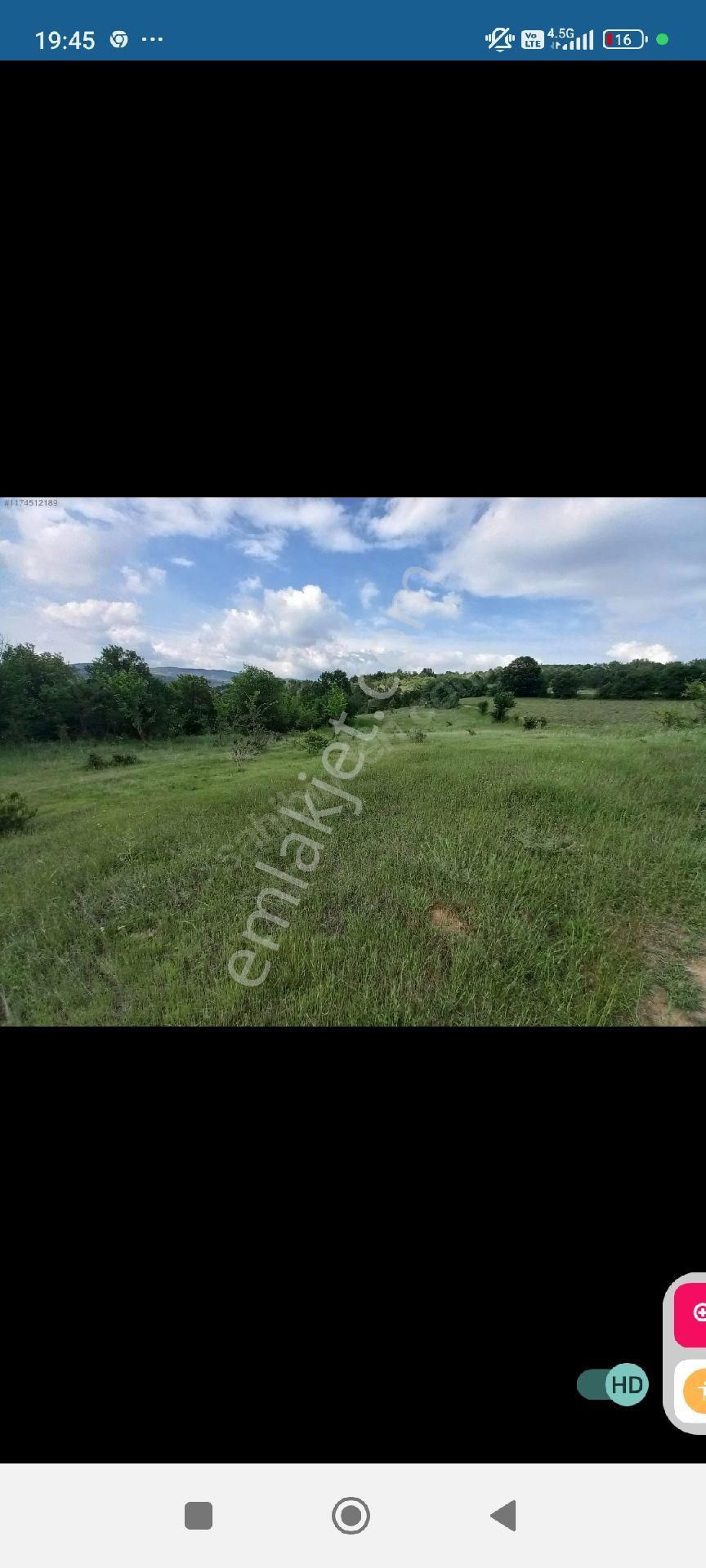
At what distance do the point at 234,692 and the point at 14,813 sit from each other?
1070 mm

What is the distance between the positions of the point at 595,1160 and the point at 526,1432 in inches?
26.9

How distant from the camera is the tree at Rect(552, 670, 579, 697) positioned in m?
1.89

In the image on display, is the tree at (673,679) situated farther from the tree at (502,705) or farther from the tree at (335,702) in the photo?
the tree at (335,702)

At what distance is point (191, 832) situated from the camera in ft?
5.93

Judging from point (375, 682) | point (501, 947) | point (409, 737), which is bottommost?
point (501, 947)

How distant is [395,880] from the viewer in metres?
1.72

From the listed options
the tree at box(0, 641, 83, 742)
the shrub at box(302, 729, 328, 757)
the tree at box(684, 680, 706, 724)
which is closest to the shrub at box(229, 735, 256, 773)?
the shrub at box(302, 729, 328, 757)

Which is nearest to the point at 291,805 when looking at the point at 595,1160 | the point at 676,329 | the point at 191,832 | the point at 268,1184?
the point at 191,832

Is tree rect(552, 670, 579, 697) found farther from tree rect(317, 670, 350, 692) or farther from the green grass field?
tree rect(317, 670, 350, 692)

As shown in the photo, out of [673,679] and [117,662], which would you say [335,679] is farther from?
[673,679]

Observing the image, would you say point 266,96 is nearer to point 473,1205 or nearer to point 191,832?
point 191,832

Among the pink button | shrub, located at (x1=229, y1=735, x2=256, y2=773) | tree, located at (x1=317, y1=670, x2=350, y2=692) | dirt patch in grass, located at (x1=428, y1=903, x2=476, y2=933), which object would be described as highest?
tree, located at (x1=317, y1=670, x2=350, y2=692)
